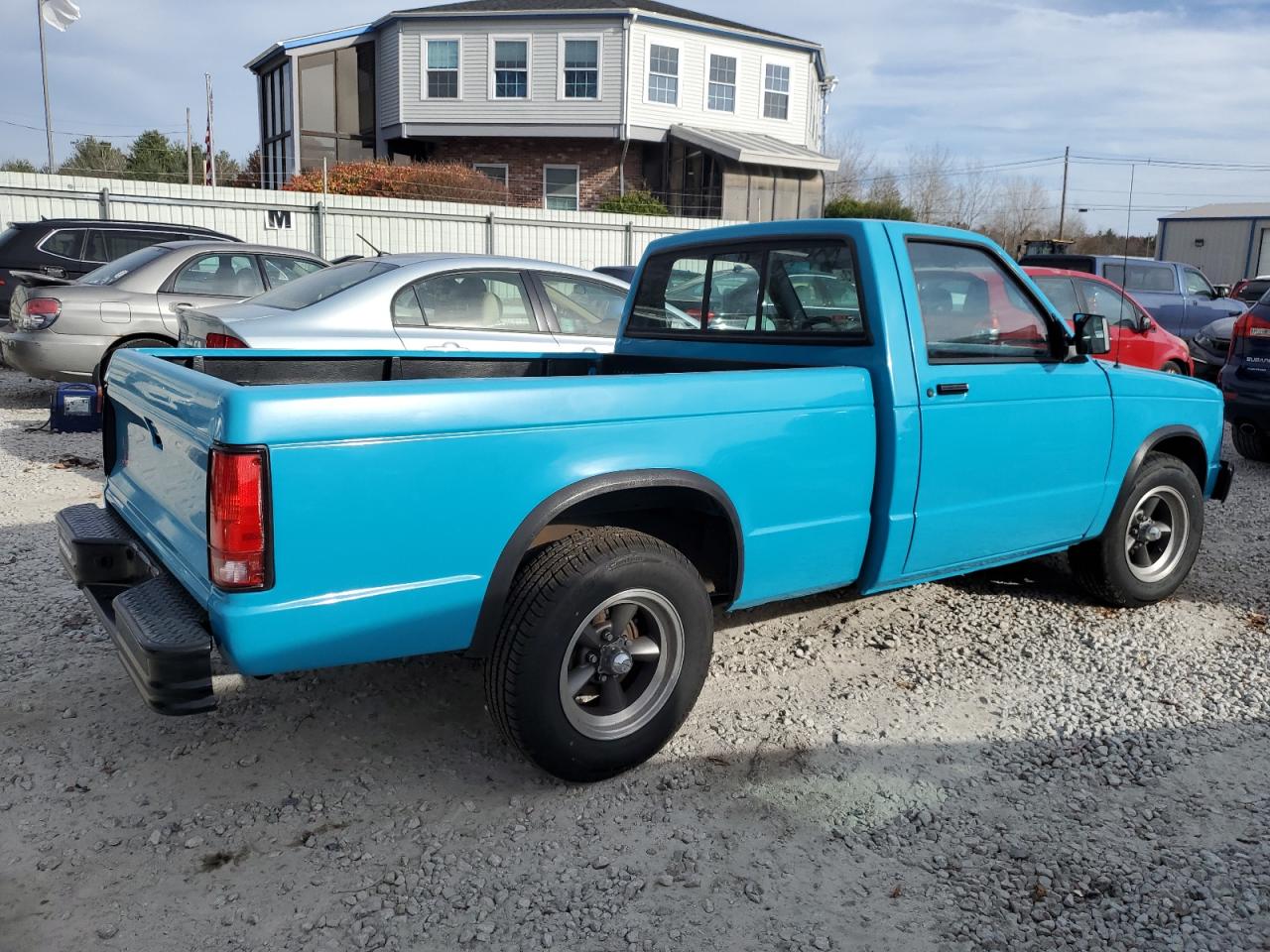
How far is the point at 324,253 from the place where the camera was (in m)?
18.2

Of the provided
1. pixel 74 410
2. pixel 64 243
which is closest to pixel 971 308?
pixel 74 410

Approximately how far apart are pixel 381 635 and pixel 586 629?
2.23 ft

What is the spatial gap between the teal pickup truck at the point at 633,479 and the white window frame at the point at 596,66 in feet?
79.3

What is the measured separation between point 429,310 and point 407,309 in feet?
0.55

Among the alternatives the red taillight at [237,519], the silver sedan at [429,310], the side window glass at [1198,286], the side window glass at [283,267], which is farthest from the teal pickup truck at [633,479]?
the side window glass at [1198,286]

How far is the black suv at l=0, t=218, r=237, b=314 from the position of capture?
10.9 meters

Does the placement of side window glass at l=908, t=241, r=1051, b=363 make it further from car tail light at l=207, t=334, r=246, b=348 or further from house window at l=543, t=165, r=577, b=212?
house window at l=543, t=165, r=577, b=212

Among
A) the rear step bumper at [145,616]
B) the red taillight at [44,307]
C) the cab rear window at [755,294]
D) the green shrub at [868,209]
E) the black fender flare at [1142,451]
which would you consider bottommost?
the rear step bumper at [145,616]

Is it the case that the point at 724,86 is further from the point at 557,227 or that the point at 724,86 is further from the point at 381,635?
the point at 381,635

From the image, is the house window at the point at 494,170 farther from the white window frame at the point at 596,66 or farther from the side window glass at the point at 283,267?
the side window glass at the point at 283,267

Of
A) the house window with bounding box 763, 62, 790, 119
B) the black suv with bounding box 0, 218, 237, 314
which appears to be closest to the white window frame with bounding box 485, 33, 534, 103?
the house window with bounding box 763, 62, 790, 119

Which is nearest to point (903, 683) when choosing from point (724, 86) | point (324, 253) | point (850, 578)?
point (850, 578)

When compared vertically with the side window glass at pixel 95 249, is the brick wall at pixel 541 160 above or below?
above

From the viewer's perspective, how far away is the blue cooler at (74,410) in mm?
8648
